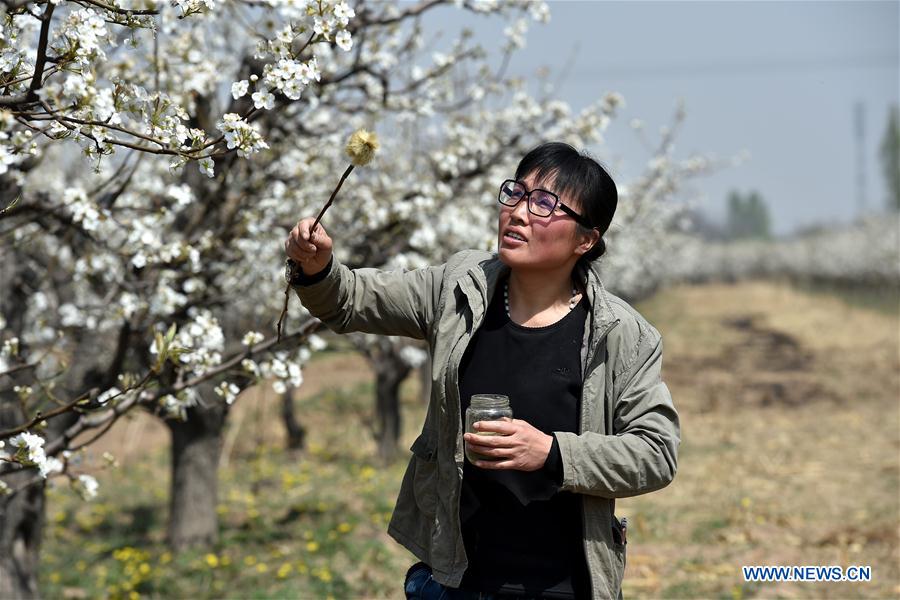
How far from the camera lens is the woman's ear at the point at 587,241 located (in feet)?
7.70

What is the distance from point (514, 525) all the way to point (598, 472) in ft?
0.88

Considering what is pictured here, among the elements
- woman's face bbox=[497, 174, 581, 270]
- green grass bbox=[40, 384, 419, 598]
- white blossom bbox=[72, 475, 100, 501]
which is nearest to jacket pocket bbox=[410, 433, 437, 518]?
woman's face bbox=[497, 174, 581, 270]

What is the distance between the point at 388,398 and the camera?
9742 millimetres

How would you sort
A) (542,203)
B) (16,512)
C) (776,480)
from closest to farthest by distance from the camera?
(542,203), (16,512), (776,480)

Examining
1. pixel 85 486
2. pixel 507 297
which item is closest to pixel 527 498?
pixel 507 297

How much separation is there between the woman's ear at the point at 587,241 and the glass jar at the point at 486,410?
49 centimetres

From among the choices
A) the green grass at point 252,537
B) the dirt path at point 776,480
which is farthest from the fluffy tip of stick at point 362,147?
the dirt path at point 776,480

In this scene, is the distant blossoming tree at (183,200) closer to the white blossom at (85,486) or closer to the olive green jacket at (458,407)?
the white blossom at (85,486)

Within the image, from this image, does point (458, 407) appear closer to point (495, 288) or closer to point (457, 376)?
point (457, 376)

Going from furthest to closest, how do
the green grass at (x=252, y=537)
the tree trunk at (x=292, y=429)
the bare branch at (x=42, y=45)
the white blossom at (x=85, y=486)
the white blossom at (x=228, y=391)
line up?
the tree trunk at (x=292, y=429) → the green grass at (x=252, y=537) → the white blossom at (x=228, y=391) → the white blossom at (x=85, y=486) → the bare branch at (x=42, y=45)

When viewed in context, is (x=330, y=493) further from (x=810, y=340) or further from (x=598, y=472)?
(x=810, y=340)

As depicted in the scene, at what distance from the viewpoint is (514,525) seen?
2188mm

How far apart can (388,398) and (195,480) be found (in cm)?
342

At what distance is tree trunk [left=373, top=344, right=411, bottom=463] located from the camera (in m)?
9.49
